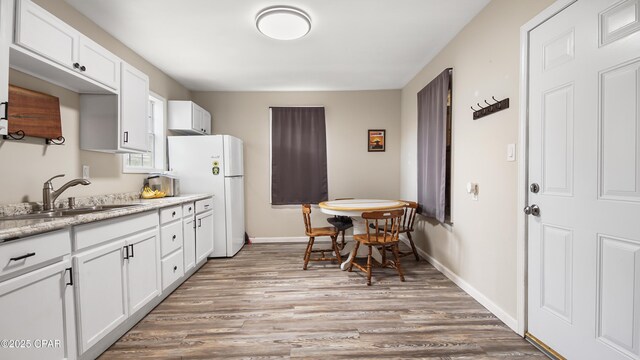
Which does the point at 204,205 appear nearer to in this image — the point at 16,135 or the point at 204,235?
the point at 204,235

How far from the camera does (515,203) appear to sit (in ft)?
6.41

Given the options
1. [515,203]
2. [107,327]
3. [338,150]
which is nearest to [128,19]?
[107,327]

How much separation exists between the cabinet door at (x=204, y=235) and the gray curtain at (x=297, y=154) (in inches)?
49.3

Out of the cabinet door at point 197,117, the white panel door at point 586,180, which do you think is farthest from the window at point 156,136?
the white panel door at point 586,180

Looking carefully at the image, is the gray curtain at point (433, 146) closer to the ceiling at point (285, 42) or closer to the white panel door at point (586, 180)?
the ceiling at point (285, 42)

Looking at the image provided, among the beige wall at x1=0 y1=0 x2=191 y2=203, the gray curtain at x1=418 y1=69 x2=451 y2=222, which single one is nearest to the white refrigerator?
the beige wall at x1=0 y1=0 x2=191 y2=203

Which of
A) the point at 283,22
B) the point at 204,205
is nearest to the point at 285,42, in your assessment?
the point at 283,22

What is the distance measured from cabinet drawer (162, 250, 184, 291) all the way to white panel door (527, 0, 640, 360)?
9.68 ft

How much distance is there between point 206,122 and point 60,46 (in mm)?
2510

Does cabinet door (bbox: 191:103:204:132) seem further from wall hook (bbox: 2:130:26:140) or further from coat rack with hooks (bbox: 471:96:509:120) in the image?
coat rack with hooks (bbox: 471:96:509:120)

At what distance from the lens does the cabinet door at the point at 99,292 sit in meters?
1.53

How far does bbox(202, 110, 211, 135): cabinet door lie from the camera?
4.16 m

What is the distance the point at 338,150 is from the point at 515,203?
9.71ft

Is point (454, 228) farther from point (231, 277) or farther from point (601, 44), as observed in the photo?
point (231, 277)
